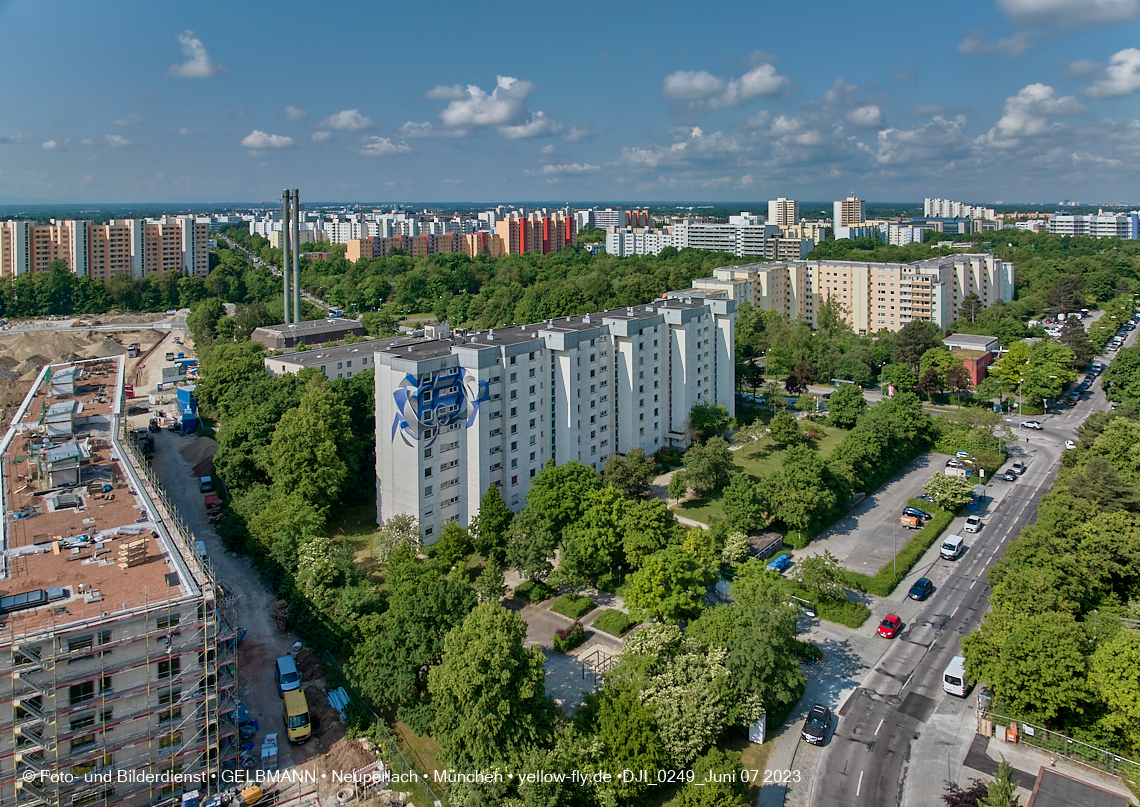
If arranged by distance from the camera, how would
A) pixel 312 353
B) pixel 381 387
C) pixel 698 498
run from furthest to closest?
pixel 312 353
pixel 698 498
pixel 381 387

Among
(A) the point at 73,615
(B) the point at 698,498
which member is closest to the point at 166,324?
(B) the point at 698,498

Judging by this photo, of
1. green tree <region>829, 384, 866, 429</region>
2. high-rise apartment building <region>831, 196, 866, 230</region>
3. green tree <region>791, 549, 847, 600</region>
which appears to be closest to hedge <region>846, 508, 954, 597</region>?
green tree <region>791, 549, 847, 600</region>

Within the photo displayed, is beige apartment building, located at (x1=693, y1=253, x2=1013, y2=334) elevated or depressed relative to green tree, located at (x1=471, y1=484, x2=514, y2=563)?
elevated

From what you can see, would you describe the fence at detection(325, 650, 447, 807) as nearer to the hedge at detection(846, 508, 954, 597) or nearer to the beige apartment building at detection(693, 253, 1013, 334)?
the hedge at detection(846, 508, 954, 597)

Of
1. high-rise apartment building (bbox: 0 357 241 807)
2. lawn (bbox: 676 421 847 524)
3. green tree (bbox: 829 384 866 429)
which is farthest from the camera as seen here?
green tree (bbox: 829 384 866 429)

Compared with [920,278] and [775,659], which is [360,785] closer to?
[775,659]

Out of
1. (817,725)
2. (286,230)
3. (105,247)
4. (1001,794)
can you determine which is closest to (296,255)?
(286,230)
